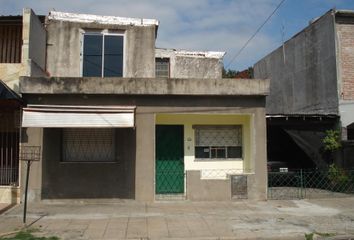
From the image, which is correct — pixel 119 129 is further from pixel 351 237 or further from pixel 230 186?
pixel 351 237

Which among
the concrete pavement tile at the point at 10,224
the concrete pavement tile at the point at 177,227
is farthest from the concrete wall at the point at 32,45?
the concrete pavement tile at the point at 177,227

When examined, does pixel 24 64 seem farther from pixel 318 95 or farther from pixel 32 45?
pixel 318 95

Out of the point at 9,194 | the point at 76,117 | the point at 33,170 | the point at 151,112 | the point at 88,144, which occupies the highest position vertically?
the point at 151,112

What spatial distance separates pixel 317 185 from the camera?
1681cm

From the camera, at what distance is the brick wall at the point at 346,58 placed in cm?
1627

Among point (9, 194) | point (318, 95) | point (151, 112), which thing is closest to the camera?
point (9, 194)

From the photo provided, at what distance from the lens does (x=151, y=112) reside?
13523 millimetres

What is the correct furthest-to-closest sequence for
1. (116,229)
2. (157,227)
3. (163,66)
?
(163,66), (157,227), (116,229)

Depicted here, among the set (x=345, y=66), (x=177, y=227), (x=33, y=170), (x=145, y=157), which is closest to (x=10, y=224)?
(x=33, y=170)

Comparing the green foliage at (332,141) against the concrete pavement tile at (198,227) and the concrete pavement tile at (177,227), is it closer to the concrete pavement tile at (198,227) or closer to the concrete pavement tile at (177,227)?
the concrete pavement tile at (198,227)

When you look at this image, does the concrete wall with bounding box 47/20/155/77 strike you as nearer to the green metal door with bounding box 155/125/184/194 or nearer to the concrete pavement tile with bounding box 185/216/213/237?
the green metal door with bounding box 155/125/184/194

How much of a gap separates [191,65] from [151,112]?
6.72 metres

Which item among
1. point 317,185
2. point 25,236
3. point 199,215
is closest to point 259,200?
point 199,215

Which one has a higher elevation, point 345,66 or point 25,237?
point 345,66
